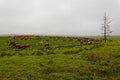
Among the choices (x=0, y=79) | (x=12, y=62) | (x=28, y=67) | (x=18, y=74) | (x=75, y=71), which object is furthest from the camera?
(x=12, y=62)

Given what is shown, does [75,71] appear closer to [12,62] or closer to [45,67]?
[45,67]

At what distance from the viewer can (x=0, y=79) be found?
16328mm

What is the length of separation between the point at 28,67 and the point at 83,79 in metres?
5.83

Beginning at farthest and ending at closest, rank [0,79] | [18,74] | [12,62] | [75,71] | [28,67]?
[12,62], [28,67], [75,71], [18,74], [0,79]

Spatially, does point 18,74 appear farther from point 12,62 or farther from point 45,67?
point 12,62

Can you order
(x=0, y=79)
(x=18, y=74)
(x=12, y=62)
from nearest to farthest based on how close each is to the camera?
(x=0, y=79)
(x=18, y=74)
(x=12, y=62)

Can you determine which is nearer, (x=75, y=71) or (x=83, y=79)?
(x=83, y=79)

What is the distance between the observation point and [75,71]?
1906cm

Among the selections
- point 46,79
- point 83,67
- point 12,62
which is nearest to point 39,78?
point 46,79

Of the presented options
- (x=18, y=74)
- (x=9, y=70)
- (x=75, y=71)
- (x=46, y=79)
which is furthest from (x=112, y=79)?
(x=9, y=70)

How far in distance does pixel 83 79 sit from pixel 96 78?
3.29 ft

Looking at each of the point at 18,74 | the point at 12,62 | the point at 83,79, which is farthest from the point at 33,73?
the point at 12,62

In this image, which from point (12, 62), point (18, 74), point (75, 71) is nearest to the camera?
point (18, 74)

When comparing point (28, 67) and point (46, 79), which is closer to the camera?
point (46, 79)
